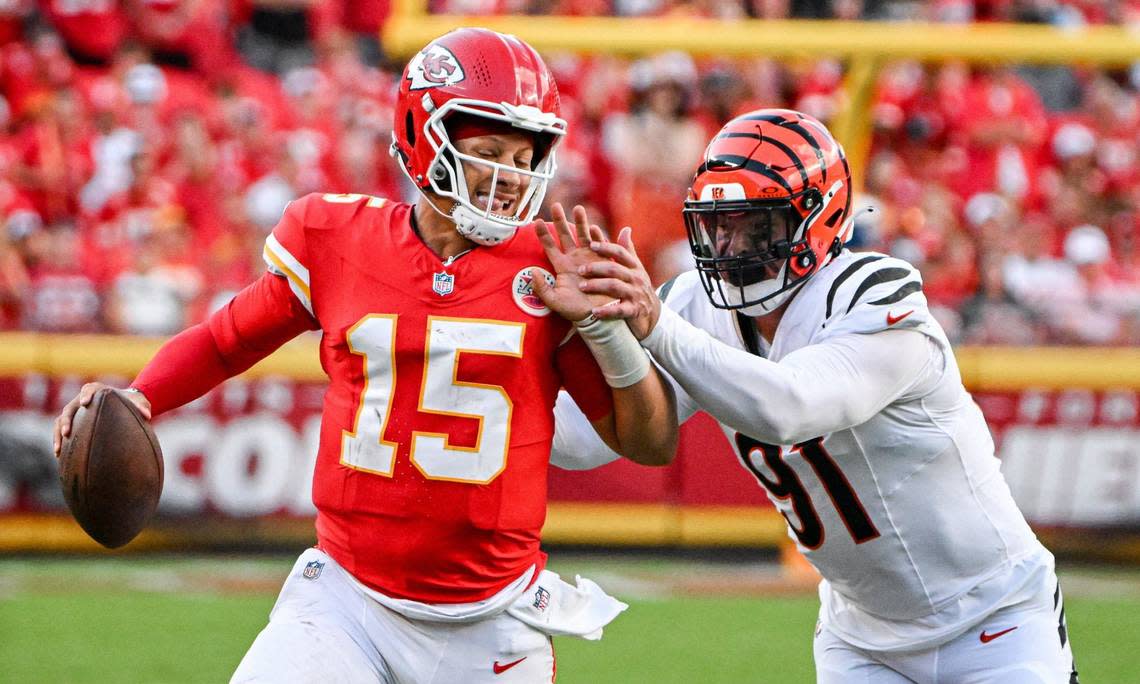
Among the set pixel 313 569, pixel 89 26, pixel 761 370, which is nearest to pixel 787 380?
pixel 761 370

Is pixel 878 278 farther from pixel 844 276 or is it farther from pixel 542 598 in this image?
pixel 542 598

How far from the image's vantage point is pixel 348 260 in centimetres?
331

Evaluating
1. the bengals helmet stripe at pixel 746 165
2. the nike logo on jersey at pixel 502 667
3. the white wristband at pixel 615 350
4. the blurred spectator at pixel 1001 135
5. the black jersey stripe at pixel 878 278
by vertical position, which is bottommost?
the blurred spectator at pixel 1001 135

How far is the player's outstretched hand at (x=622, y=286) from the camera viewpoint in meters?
3.12

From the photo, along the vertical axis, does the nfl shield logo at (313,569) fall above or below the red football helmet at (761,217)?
below

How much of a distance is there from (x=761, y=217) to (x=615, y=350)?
59 centimetres

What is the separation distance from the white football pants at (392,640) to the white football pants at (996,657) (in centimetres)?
86

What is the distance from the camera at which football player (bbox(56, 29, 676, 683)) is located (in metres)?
3.19

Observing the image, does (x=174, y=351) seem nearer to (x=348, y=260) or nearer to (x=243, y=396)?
(x=348, y=260)

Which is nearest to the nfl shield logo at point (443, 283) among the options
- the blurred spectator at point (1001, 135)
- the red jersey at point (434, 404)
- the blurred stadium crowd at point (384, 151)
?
the red jersey at point (434, 404)

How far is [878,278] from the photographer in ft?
11.4

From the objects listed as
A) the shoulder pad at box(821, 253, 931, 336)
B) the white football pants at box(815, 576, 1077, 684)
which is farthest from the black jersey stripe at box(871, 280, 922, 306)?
the white football pants at box(815, 576, 1077, 684)

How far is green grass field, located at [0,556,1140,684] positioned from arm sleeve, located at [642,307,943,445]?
292cm

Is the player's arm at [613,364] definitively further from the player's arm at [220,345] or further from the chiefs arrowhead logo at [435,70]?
the player's arm at [220,345]
